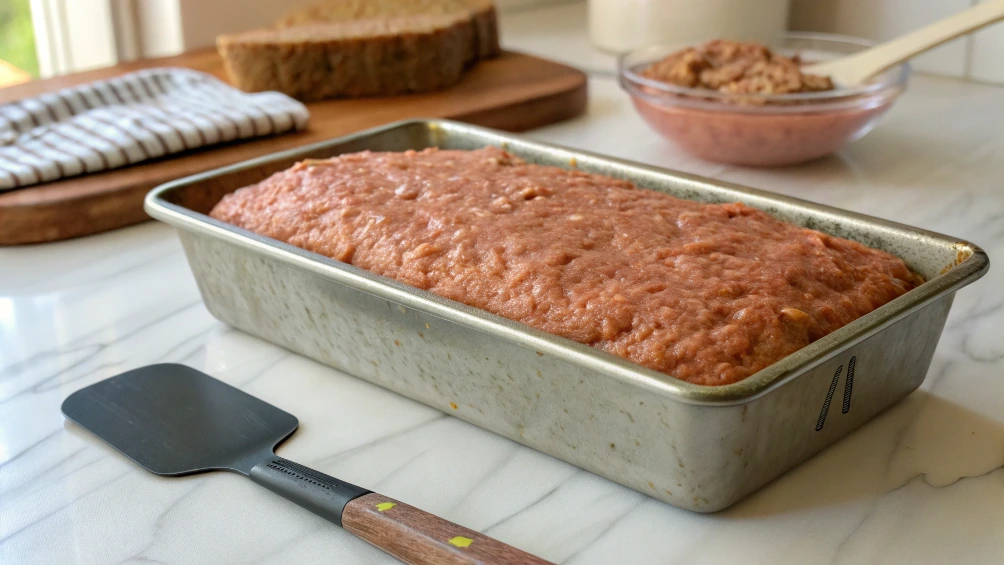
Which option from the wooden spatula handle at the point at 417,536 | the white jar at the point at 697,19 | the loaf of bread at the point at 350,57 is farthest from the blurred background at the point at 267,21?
the wooden spatula handle at the point at 417,536

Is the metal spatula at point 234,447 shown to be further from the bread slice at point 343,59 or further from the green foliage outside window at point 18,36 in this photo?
the green foliage outside window at point 18,36

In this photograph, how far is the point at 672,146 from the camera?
1.99 meters

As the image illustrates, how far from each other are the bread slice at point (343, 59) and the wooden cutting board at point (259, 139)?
0.12 feet

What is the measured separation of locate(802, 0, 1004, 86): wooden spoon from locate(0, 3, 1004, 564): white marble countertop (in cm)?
47

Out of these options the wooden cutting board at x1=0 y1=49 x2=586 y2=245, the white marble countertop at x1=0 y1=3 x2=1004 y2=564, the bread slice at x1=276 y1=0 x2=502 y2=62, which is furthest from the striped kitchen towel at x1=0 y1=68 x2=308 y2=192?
the bread slice at x1=276 y1=0 x2=502 y2=62

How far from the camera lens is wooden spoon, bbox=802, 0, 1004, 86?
65.8 inches

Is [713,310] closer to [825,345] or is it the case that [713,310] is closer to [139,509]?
[825,345]

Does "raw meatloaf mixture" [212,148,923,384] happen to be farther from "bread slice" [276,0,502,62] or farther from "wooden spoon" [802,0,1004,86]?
"bread slice" [276,0,502,62]

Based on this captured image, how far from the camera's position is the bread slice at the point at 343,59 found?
2.08 m

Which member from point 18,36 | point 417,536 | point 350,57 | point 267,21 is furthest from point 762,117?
point 18,36

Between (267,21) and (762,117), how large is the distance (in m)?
1.54

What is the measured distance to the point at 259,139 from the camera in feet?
6.14

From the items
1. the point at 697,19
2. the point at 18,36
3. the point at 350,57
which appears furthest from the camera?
the point at 18,36

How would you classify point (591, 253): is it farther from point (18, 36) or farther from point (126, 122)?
point (18, 36)
